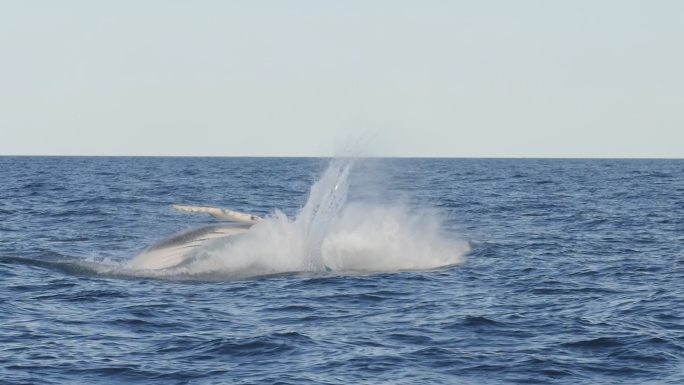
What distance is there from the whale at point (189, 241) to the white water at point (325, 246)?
246 millimetres

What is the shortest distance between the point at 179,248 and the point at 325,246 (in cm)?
396

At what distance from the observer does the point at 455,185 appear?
3255 inches

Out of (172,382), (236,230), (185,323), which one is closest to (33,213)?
(236,230)

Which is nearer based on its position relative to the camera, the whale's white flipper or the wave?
the wave

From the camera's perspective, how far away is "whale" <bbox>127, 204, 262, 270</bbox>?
25547 mm

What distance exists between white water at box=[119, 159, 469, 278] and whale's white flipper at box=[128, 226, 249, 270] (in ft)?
0.91

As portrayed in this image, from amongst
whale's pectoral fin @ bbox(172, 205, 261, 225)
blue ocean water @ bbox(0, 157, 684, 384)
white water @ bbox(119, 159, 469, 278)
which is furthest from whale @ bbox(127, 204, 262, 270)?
blue ocean water @ bbox(0, 157, 684, 384)

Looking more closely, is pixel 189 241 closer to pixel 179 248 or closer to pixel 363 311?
pixel 179 248

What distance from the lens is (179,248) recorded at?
25984 millimetres

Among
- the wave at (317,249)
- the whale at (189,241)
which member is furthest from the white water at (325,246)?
the whale at (189,241)

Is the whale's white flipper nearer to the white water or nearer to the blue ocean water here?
the white water

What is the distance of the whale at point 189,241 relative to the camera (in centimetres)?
2555

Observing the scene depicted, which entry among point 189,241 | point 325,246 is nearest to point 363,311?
point 189,241

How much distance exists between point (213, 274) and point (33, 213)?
22104 mm
